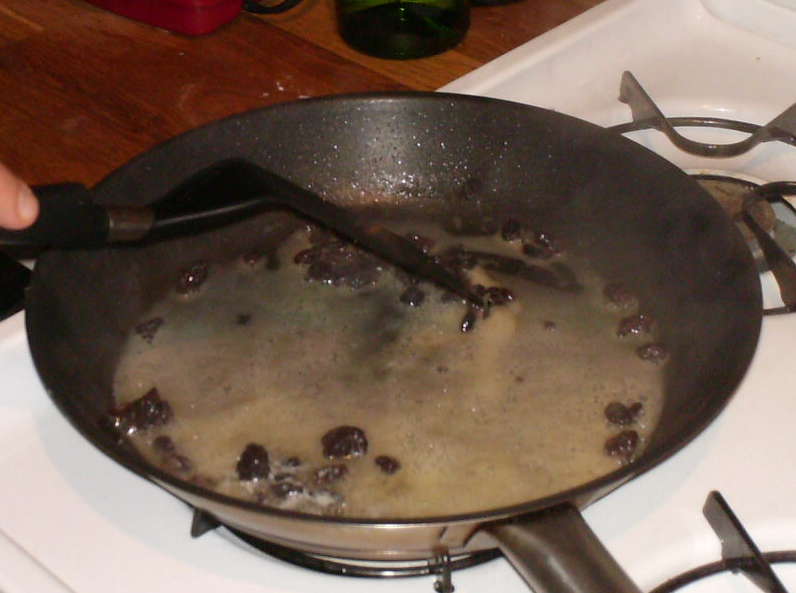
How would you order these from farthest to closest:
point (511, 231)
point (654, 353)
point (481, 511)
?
point (511, 231), point (654, 353), point (481, 511)

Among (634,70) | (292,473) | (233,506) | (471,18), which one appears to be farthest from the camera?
(471,18)

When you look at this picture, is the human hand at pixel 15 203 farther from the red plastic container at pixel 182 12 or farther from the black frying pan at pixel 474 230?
the red plastic container at pixel 182 12

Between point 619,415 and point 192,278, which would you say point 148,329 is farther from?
point 619,415

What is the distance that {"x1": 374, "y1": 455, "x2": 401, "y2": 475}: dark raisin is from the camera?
559 millimetres

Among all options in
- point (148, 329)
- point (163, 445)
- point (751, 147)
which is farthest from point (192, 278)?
point (751, 147)

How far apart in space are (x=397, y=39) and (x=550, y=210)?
12.2 inches

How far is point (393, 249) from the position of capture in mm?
658

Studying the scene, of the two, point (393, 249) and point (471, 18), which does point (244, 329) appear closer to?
point (393, 249)

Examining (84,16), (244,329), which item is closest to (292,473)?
(244,329)

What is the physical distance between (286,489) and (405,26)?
0.60 m


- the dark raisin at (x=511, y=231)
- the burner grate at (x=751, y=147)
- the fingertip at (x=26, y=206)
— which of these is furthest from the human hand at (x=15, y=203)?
the burner grate at (x=751, y=147)

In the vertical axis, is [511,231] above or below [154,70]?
above

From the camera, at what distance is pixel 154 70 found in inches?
37.6

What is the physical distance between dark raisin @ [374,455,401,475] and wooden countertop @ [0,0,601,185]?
16.1 inches
